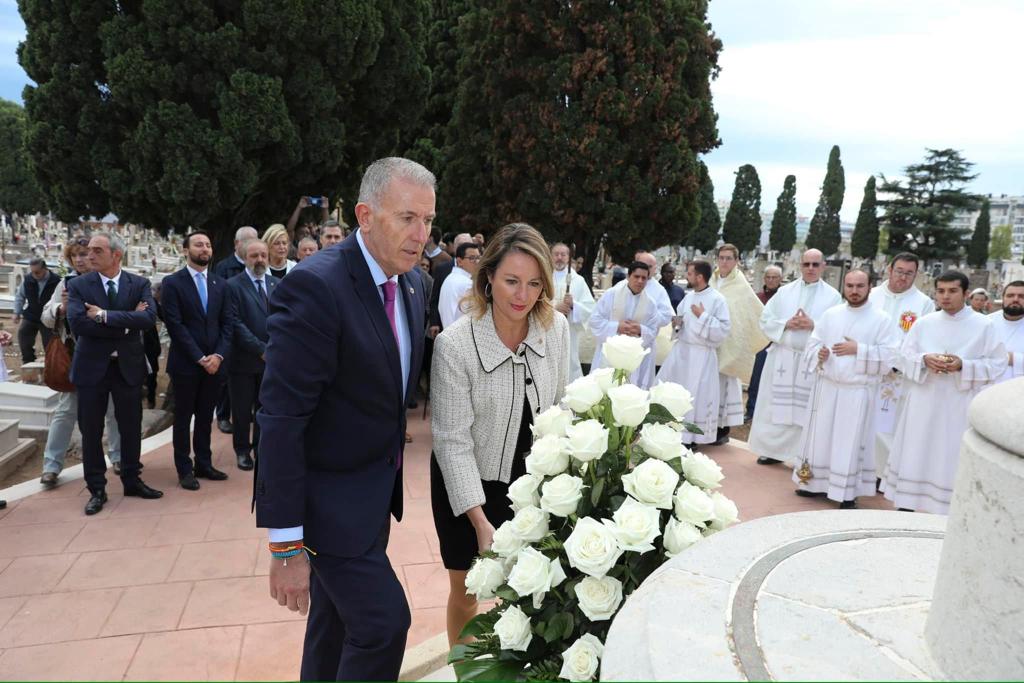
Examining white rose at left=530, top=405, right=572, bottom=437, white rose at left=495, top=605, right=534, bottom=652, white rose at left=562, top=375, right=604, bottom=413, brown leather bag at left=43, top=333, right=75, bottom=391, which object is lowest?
brown leather bag at left=43, top=333, right=75, bottom=391

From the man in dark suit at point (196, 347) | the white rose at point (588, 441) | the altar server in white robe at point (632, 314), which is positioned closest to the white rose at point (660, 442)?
the white rose at point (588, 441)

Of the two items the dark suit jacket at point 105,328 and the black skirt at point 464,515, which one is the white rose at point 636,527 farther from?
the dark suit jacket at point 105,328

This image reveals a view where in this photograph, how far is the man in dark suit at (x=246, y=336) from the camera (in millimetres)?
6105

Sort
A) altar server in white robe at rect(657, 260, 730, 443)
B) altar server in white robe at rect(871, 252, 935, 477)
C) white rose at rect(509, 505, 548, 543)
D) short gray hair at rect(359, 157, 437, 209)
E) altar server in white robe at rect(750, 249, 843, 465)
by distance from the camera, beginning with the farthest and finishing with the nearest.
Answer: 1. altar server in white robe at rect(657, 260, 730, 443)
2. altar server in white robe at rect(750, 249, 843, 465)
3. altar server in white robe at rect(871, 252, 935, 477)
4. short gray hair at rect(359, 157, 437, 209)
5. white rose at rect(509, 505, 548, 543)

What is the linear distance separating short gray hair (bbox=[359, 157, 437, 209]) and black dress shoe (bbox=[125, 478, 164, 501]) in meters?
4.25

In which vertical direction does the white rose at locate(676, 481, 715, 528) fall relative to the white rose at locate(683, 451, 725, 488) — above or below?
below

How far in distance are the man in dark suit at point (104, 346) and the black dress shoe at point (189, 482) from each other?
0.52m

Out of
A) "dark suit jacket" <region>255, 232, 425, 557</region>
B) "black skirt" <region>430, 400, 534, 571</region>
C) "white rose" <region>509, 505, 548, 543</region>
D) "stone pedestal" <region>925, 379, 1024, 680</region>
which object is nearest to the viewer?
"stone pedestal" <region>925, 379, 1024, 680</region>

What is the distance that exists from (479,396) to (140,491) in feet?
13.3

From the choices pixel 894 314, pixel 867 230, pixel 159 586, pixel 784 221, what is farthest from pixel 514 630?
pixel 784 221

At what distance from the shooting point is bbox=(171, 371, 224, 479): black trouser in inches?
231

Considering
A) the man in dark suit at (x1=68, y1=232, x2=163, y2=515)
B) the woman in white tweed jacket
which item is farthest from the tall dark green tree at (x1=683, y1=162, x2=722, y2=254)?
the woman in white tweed jacket

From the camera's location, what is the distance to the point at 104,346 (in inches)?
207

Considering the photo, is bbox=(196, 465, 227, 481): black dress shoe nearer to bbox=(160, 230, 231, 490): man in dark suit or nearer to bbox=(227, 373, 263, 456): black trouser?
bbox=(160, 230, 231, 490): man in dark suit
